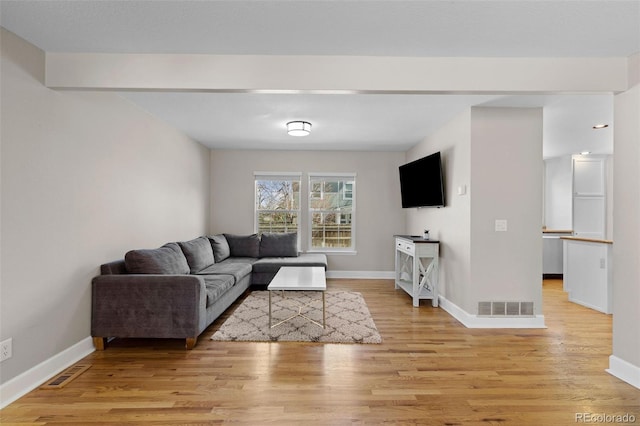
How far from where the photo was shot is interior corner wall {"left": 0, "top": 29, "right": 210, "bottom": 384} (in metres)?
2.08

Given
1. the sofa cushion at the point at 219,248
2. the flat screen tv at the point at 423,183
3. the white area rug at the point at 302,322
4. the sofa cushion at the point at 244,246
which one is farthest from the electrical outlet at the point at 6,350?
the flat screen tv at the point at 423,183

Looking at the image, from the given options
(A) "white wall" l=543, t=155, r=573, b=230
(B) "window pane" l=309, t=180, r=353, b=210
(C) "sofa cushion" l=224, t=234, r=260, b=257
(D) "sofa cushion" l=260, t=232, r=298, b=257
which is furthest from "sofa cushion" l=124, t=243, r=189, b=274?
(A) "white wall" l=543, t=155, r=573, b=230

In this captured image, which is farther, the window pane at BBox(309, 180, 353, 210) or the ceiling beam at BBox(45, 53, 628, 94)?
the window pane at BBox(309, 180, 353, 210)

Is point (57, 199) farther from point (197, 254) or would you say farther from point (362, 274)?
point (362, 274)

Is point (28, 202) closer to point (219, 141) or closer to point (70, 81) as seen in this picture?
point (70, 81)

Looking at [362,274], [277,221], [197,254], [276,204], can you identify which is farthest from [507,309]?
[276,204]

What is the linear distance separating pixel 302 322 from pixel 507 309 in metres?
2.29

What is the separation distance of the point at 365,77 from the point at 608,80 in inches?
74.8

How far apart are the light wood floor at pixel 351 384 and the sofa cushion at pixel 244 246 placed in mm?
2348

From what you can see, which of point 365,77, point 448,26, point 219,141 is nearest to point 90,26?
point 365,77

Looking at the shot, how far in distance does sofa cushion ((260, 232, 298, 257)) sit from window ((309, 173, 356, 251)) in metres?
0.59

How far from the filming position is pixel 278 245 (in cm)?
562

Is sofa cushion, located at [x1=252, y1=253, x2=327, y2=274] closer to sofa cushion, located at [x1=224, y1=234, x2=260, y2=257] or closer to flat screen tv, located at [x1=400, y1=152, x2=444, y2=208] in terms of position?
sofa cushion, located at [x1=224, y1=234, x2=260, y2=257]

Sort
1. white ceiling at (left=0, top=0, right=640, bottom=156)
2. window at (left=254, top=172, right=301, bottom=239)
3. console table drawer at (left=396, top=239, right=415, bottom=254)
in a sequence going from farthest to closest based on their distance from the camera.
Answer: window at (left=254, top=172, right=301, bottom=239), console table drawer at (left=396, top=239, right=415, bottom=254), white ceiling at (left=0, top=0, right=640, bottom=156)
